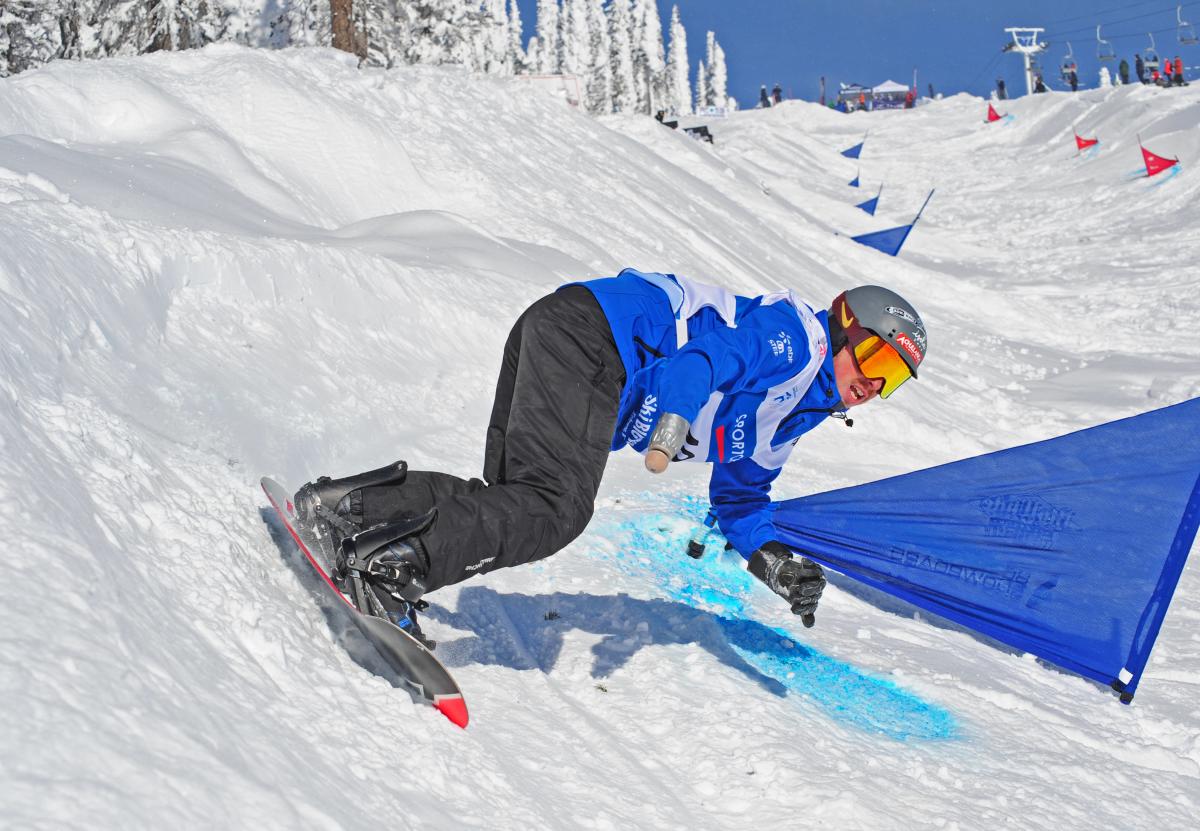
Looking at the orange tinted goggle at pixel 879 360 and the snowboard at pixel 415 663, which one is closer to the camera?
the snowboard at pixel 415 663

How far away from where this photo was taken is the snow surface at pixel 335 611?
218cm

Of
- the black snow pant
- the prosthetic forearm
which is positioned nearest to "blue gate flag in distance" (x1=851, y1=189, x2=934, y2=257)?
the black snow pant

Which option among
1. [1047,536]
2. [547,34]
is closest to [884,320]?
[1047,536]

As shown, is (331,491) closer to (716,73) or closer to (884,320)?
(884,320)

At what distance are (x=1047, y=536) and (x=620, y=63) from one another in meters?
80.0

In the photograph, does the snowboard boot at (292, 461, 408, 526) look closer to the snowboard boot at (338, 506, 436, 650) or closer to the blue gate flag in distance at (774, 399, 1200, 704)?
the snowboard boot at (338, 506, 436, 650)

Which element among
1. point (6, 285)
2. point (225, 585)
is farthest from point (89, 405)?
point (225, 585)

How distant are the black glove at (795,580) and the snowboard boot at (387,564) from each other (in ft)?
4.80

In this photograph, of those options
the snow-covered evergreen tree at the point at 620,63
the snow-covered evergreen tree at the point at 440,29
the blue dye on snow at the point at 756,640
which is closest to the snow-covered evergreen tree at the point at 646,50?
the snow-covered evergreen tree at the point at 620,63

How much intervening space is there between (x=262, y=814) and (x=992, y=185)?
38105mm

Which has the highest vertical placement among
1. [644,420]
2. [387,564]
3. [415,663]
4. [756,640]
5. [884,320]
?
[884,320]

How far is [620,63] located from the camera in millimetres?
80250

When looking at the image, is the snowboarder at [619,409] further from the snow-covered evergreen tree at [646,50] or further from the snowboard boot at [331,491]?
the snow-covered evergreen tree at [646,50]

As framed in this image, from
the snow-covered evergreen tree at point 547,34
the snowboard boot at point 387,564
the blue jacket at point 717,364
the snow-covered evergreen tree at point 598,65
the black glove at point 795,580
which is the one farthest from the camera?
the snow-covered evergreen tree at point 547,34
